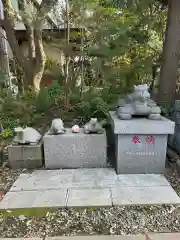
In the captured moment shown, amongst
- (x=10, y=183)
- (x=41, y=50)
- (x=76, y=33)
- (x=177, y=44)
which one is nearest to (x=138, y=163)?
(x=10, y=183)

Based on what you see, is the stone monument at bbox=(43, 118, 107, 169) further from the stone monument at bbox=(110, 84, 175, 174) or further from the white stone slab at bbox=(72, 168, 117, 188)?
the stone monument at bbox=(110, 84, 175, 174)

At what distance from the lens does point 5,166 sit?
122 inches

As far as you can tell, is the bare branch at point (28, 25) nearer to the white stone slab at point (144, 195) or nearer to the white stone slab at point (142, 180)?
the white stone slab at point (142, 180)

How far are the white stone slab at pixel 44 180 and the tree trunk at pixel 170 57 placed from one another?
185cm

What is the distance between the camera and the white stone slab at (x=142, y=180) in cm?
258

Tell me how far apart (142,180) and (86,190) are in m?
0.66

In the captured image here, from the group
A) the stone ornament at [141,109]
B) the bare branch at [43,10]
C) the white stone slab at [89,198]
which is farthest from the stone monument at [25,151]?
the bare branch at [43,10]

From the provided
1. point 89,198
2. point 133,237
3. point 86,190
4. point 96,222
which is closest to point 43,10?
point 86,190

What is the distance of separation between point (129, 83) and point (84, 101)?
35.6 inches

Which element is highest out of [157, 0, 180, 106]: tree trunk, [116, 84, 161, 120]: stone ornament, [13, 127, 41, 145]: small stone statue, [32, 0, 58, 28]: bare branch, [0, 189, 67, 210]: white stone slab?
[32, 0, 58, 28]: bare branch

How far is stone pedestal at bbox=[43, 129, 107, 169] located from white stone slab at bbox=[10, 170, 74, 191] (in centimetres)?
13

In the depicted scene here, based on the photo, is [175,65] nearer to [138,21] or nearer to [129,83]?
[129,83]

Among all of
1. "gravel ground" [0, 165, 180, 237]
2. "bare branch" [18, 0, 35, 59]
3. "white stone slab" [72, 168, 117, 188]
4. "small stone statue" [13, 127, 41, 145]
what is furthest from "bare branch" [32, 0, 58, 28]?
"gravel ground" [0, 165, 180, 237]

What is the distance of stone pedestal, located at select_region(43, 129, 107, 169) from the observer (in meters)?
2.96
